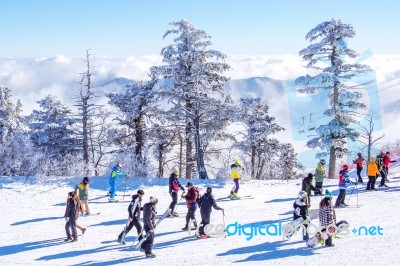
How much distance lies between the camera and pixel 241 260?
1264cm

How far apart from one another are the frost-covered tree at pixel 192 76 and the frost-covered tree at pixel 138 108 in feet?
11.1

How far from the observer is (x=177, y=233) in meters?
15.7

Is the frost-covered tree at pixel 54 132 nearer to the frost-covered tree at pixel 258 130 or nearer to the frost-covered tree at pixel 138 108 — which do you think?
the frost-covered tree at pixel 138 108

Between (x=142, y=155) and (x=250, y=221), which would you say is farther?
(x=142, y=155)

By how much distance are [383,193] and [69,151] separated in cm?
2833

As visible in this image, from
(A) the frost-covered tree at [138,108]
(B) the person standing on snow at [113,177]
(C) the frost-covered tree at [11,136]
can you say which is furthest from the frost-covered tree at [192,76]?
(C) the frost-covered tree at [11,136]

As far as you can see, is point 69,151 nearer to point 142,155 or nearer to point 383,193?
point 142,155

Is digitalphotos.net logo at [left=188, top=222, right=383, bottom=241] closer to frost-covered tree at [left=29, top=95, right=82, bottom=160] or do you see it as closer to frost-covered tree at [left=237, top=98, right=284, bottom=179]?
frost-covered tree at [left=29, top=95, right=82, bottom=160]

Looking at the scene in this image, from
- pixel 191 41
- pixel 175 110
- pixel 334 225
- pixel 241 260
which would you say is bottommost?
pixel 241 260

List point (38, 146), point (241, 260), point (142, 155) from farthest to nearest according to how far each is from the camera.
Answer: point (38, 146)
point (142, 155)
point (241, 260)

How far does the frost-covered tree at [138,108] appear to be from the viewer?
3281 cm

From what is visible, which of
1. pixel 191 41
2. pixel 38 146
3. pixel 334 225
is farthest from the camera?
pixel 38 146

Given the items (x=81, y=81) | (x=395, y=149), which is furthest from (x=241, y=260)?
(x=395, y=149)

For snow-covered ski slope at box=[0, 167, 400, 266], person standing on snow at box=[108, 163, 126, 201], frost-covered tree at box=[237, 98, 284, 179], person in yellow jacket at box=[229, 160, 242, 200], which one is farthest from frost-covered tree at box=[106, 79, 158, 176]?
frost-covered tree at box=[237, 98, 284, 179]
